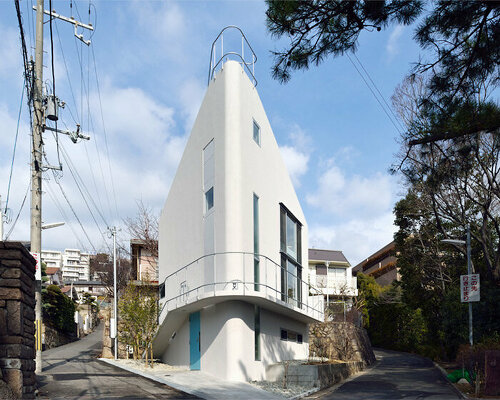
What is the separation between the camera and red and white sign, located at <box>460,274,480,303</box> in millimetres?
19047

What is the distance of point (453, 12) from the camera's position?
8719 mm

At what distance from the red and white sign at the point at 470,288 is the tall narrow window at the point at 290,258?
6445 millimetres

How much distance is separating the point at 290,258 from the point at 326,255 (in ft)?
98.9

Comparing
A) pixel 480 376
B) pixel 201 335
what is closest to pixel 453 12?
pixel 480 376

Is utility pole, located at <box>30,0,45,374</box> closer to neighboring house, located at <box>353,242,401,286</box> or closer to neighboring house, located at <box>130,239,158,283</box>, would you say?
neighboring house, located at <box>130,239,158,283</box>

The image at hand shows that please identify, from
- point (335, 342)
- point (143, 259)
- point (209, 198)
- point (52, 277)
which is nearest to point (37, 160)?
point (209, 198)

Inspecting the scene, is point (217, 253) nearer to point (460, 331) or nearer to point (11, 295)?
point (11, 295)

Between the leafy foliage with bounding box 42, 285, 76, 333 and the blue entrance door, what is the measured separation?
16.3m

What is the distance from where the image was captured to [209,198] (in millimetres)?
18766

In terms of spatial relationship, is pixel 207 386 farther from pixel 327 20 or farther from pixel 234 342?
pixel 327 20

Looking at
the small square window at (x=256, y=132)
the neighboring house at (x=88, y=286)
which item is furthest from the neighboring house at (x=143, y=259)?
the neighboring house at (x=88, y=286)

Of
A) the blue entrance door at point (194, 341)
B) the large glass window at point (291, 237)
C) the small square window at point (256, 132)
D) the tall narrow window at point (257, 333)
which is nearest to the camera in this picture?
the tall narrow window at point (257, 333)

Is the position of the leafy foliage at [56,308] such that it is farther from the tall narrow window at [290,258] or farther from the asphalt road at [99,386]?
the tall narrow window at [290,258]

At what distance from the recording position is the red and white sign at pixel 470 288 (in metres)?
19.0
